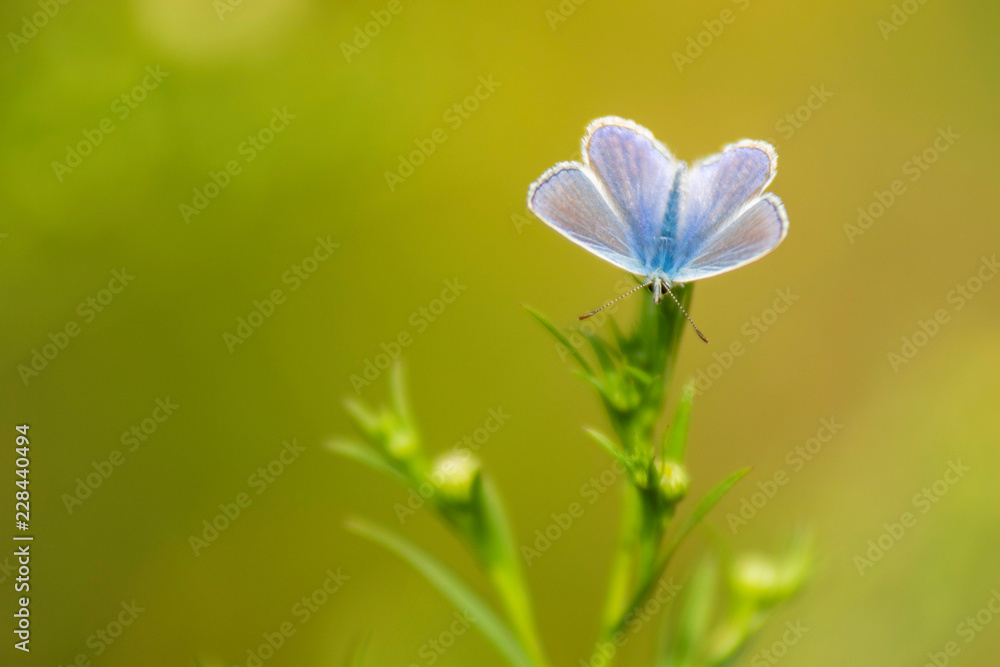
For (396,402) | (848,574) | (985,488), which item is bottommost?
(396,402)

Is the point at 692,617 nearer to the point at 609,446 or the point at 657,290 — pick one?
the point at 609,446

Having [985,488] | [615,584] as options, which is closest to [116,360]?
[615,584]

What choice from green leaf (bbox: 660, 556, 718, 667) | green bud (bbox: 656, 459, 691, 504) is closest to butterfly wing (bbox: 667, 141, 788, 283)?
green bud (bbox: 656, 459, 691, 504)

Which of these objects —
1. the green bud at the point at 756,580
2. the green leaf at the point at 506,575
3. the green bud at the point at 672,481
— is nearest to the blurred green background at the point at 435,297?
the green bud at the point at 756,580

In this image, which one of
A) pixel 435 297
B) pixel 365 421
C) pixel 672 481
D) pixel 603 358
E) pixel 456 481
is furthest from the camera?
pixel 435 297

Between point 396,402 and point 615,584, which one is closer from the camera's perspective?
point 615,584

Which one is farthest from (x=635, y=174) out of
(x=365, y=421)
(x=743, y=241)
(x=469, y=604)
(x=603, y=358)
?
(x=469, y=604)

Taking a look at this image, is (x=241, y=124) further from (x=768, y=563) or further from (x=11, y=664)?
(x=768, y=563)

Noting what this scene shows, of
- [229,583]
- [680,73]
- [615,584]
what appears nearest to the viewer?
[615,584]
